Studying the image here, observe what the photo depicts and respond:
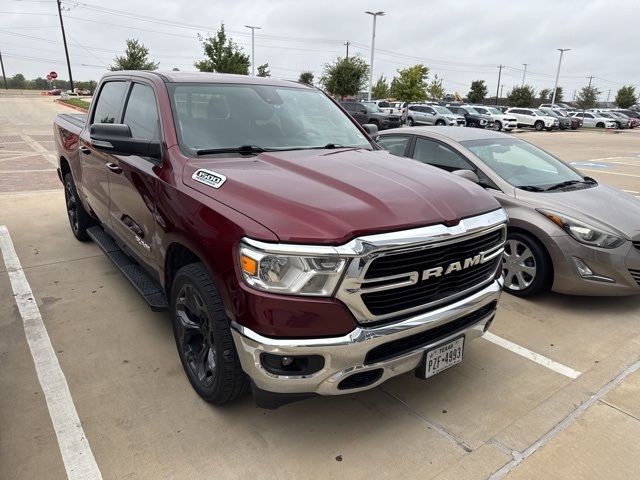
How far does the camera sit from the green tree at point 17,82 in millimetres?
86738

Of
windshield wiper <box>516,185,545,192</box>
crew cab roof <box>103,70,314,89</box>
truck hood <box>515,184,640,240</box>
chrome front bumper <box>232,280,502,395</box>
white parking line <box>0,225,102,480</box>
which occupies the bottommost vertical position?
white parking line <box>0,225,102,480</box>

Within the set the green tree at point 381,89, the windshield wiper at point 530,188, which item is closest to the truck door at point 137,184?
the windshield wiper at point 530,188

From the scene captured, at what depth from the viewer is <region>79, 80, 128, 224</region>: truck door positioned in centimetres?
415

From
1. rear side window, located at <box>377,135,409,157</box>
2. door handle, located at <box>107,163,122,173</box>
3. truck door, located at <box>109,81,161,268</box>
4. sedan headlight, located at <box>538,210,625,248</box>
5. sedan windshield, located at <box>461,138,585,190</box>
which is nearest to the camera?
truck door, located at <box>109,81,161,268</box>

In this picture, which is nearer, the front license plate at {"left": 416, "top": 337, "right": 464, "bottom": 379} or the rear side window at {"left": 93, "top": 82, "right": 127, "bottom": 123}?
the front license plate at {"left": 416, "top": 337, "right": 464, "bottom": 379}

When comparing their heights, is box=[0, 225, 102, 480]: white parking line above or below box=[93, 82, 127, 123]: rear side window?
below

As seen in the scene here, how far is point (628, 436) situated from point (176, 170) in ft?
9.99

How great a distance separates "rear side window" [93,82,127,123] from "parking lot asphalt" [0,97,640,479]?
5.41 ft

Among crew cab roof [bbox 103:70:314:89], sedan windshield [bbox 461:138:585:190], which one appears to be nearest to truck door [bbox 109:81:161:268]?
crew cab roof [bbox 103:70:314:89]

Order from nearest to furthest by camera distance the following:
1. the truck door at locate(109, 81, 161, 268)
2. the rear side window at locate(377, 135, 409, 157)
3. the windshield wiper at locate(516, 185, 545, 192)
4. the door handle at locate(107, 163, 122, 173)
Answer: the truck door at locate(109, 81, 161, 268)
the door handle at locate(107, 163, 122, 173)
the windshield wiper at locate(516, 185, 545, 192)
the rear side window at locate(377, 135, 409, 157)

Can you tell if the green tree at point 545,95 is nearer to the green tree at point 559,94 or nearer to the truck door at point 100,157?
the green tree at point 559,94

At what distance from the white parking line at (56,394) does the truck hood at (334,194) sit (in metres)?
1.50

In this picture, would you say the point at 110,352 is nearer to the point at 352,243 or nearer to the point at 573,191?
the point at 352,243

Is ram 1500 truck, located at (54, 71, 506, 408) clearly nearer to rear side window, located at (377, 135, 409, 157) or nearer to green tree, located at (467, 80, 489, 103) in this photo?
rear side window, located at (377, 135, 409, 157)
